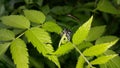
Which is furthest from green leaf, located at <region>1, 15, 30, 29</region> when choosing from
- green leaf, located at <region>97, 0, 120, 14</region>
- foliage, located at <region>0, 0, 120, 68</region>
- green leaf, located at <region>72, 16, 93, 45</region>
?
green leaf, located at <region>97, 0, 120, 14</region>

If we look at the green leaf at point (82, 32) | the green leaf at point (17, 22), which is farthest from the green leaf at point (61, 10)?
the green leaf at point (82, 32)

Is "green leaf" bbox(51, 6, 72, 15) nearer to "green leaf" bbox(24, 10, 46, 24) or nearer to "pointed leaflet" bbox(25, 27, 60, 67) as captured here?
"green leaf" bbox(24, 10, 46, 24)

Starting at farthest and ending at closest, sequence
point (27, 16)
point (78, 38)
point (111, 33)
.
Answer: point (111, 33) < point (27, 16) < point (78, 38)

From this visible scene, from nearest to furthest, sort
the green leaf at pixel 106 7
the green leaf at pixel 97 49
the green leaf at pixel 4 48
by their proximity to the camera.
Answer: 1. the green leaf at pixel 97 49
2. the green leaf at pixel 4 48
3. the green leaf at pixel 106 7

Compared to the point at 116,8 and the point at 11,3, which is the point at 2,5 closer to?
the point at 11,3

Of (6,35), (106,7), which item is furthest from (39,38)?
(106,7)

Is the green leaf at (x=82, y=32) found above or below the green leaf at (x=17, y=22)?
above

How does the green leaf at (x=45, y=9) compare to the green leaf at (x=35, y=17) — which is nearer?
the green leaf at (x=35, y=17)

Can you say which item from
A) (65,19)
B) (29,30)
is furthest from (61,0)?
(29,30)

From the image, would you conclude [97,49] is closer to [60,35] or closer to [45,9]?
[60,35]

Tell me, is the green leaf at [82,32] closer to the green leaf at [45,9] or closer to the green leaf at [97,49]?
the green leaf at [97,49]
